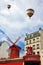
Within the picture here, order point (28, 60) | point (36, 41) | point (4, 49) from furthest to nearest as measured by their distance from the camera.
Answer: point (36, 41)
point (4, 49)
point (28, 60)

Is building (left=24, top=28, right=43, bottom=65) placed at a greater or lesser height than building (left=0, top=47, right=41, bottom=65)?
greater

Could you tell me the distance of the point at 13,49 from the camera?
5528cm

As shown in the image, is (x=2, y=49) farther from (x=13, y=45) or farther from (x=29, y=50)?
(x=29, y=50)


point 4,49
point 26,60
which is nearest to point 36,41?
point 4,49

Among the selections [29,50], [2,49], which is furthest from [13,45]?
[2,49]

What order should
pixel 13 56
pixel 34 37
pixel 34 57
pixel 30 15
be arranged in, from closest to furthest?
pixel 30 15
pixel 34 57
pixel 13 56
pixel 34 37

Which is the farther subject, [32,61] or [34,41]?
[34,41]

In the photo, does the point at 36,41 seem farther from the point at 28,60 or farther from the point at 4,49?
the point at 28,60

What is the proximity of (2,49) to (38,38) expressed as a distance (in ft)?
40.6

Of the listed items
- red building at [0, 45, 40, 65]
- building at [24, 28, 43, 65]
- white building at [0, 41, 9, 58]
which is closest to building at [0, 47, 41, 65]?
red building at [0, 45, 40, 65]

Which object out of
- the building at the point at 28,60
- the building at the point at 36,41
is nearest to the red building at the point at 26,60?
the building at the point at 28,60

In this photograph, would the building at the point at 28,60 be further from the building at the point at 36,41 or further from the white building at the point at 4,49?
the building at the point at 36,41

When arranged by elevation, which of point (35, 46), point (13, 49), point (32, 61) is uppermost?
point (35, 46)

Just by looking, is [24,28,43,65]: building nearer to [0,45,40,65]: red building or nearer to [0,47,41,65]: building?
[0,45,40,65]: red building
